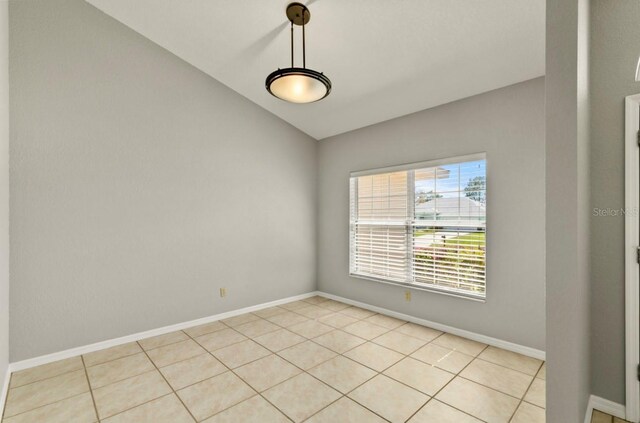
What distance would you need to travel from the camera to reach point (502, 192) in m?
3.05

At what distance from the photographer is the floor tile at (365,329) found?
339cm

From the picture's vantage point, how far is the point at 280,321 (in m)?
3.85

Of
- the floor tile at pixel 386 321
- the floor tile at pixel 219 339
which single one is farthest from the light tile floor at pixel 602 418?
the floor tile at pixel 219 339

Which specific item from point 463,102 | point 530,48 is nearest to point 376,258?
point 463,102

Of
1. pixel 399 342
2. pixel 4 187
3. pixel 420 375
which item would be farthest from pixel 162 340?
pixel 420 375

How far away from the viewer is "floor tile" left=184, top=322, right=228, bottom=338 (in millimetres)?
3467

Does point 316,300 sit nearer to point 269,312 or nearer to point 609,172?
point 269,312

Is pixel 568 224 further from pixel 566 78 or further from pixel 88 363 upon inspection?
pixel 88 363

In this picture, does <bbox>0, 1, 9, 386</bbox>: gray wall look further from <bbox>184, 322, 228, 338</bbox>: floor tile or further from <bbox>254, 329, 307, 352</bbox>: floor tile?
<bbox>254, 329, 307, 352</bbox>: floor tile

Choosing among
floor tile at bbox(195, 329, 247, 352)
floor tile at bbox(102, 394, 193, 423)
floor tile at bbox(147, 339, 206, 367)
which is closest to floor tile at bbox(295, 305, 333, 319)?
floor tile at bbox(195, 329, 247, 352)

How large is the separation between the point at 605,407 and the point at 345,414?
1.81 m

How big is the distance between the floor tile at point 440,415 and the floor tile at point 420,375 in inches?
6.4

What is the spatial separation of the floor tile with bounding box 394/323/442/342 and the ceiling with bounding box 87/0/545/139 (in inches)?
104

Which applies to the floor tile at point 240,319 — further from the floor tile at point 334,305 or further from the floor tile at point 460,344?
the floor tile at point 460,344
